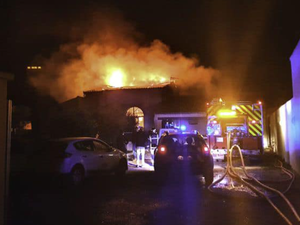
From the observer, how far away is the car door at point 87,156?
8.77m

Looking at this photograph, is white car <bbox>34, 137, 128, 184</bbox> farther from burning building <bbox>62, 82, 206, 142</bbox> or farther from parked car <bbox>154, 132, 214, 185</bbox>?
burning building <bbox>62, 82, 206, 142</bbox>

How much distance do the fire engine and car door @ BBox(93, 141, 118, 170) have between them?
5.24 m

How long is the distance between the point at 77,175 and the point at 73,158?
523mm

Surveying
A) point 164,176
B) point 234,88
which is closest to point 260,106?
point 164,176

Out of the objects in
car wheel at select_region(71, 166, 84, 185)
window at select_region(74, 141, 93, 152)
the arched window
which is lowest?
car wheel at select_region(71, 166, 84, 185)

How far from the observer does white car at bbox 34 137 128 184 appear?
8.20 m

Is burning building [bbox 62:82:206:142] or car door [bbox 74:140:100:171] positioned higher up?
burning building [bbox 62:82:206:142]

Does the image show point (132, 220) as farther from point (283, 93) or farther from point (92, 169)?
point (283, 93)

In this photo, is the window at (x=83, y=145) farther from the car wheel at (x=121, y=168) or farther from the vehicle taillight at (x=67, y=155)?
the car wheel at (x=121, y=168)

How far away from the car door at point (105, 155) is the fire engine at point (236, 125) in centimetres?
524

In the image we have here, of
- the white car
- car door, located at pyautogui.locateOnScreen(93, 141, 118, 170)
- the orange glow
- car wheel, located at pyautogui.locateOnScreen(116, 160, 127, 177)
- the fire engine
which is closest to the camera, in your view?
the white car

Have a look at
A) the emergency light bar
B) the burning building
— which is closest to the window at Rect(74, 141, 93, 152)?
the emergency light bar

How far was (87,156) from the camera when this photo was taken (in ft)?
29.4

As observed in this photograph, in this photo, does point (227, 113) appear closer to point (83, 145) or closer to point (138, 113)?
point (83, 145)
